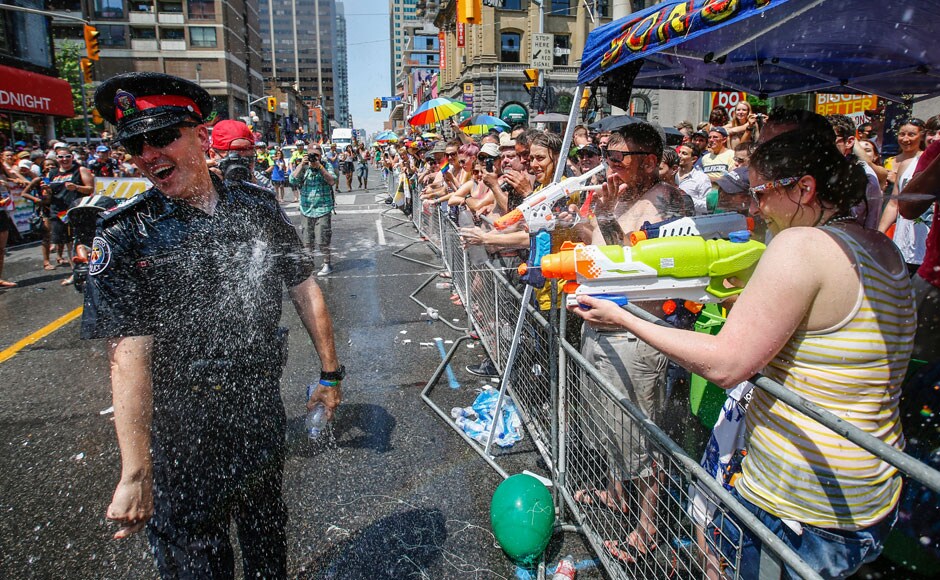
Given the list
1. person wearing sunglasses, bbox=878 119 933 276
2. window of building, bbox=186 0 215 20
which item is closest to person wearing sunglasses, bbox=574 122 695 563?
person wearing sunglasses, bbox=878 119 933 276

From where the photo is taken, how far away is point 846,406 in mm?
1427

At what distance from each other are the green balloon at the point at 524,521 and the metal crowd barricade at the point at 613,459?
9.7 inches

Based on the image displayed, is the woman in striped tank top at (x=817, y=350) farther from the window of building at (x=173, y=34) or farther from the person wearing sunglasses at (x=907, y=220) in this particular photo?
the window of building at (x=173, y=34)

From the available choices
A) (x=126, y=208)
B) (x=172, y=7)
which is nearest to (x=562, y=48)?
(x=172, y=7)

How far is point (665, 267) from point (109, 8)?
246 ft

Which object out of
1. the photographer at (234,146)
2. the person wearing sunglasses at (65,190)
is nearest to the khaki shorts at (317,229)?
the photographer at (234,146)

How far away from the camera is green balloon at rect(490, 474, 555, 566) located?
248cm

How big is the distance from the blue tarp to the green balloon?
1.98m

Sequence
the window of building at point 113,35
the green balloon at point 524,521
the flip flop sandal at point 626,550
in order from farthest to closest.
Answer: the window of building at point 113,35 → the green balloon at point 524,521 → the flip flop sandal at point 626,550

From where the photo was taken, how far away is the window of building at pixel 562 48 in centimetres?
4284

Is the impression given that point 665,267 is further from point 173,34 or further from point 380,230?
point 173,34

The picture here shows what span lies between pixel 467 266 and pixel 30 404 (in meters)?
3.98

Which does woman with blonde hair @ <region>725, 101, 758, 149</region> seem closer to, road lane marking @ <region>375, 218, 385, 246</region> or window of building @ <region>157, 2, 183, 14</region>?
road lane marking @ <region>375, 218, 385, 246</region>

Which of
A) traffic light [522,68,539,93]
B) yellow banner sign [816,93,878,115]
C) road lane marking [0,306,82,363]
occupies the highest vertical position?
traffic light [522,68,539,93]
